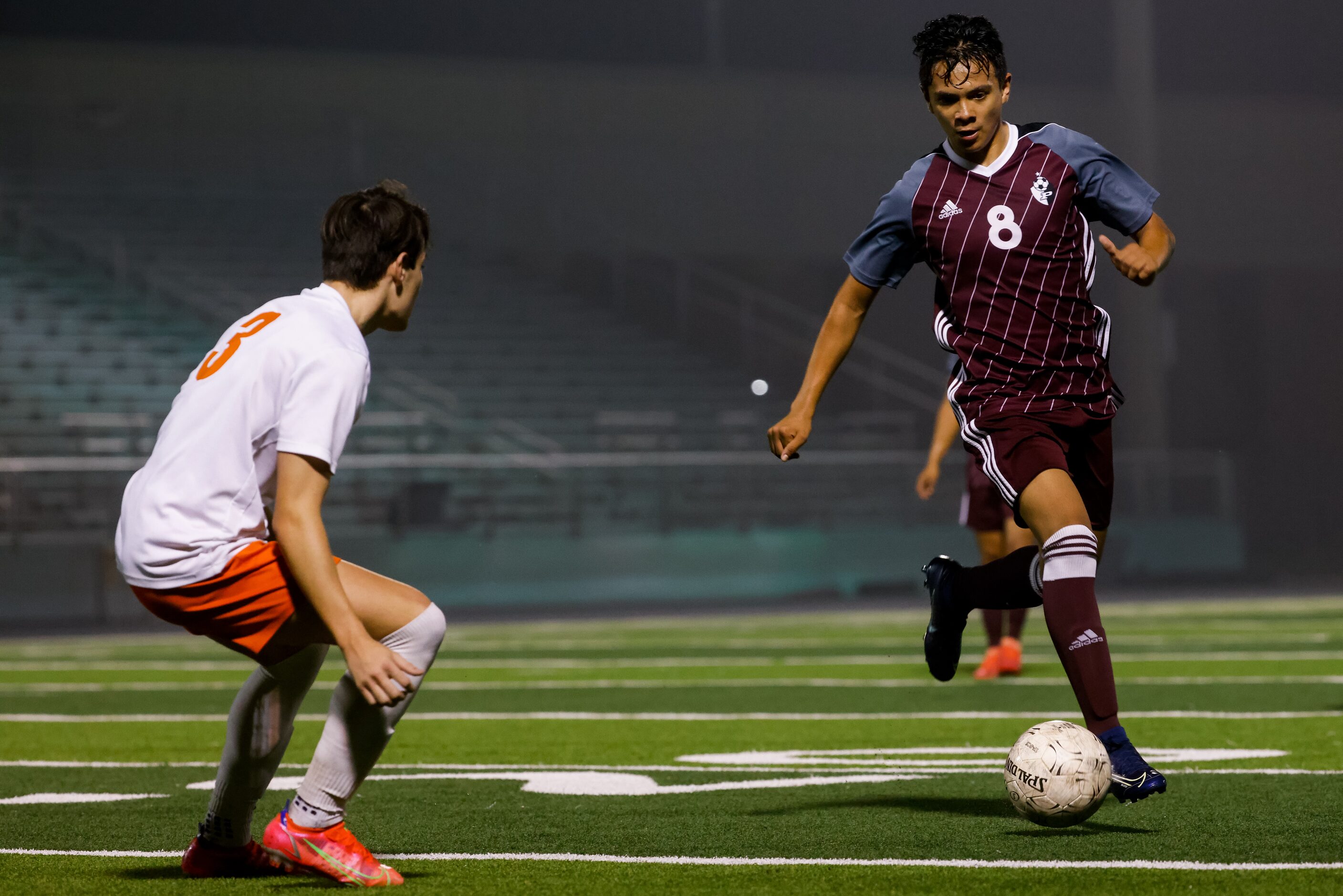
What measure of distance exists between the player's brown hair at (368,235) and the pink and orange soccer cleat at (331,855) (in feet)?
3.61

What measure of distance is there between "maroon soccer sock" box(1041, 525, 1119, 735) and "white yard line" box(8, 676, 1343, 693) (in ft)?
13.7

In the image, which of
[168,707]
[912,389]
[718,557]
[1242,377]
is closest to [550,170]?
[912,389]

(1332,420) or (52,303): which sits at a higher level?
(52,303)

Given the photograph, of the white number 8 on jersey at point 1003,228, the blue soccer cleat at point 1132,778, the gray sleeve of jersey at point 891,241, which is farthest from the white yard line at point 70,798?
the white number 8 on jersey at point 1003,228

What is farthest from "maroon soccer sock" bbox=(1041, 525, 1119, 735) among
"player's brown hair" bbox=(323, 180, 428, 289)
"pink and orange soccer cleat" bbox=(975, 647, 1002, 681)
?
"pink and orange soccer cleat" bbox=(975, 647, 1002, 681)

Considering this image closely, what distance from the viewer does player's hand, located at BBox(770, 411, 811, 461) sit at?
4.70 metres

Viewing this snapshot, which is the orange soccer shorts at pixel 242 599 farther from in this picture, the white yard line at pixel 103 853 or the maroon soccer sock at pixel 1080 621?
the maroon soccer sock at pixel 1080 621

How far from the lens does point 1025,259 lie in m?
4.54

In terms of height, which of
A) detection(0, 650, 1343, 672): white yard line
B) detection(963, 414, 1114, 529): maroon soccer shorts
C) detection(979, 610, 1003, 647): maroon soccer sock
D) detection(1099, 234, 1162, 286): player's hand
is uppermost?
detection(1099, 234, 1162, 286): player's hand

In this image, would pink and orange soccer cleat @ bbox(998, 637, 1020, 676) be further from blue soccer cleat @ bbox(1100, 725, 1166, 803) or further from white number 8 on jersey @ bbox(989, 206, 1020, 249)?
blue soccer cleat @ bbox(1100, 725, 1166, 803)

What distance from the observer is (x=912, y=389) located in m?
21.1

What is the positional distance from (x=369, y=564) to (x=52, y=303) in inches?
291

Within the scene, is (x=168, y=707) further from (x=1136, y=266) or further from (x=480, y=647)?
(x=1136, y=266)

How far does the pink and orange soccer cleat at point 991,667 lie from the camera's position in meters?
8.89
